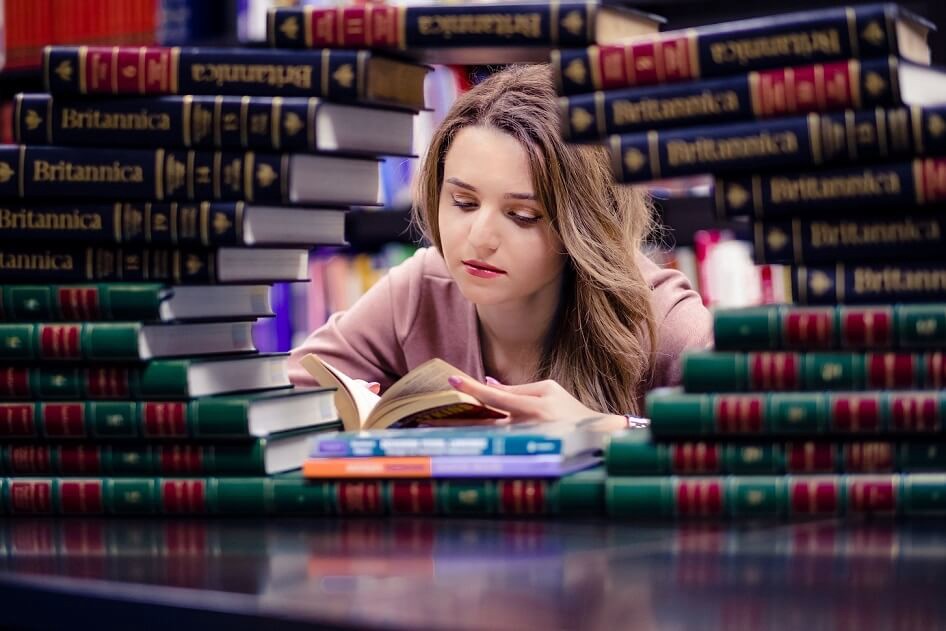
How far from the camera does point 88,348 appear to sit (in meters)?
1.08

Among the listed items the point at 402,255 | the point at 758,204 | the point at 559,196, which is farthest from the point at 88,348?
the point at 402,255

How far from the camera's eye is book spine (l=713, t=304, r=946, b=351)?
0.92 metres

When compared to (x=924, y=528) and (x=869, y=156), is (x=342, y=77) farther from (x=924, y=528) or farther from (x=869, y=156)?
(x=924, y=528)

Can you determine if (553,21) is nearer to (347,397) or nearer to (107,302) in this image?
(107,302)

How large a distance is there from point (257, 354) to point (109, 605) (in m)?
0.48

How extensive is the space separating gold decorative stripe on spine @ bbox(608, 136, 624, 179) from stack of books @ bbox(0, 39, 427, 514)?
22 centimetres

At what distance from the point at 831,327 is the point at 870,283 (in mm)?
44

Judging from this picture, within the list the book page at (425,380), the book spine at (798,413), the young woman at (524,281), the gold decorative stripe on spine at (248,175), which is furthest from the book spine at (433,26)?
the young woman at (524,281)

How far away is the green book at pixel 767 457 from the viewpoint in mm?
925

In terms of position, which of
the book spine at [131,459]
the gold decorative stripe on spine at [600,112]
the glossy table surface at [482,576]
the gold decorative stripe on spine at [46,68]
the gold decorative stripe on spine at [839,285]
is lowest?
the glossy table surface at [482,576]

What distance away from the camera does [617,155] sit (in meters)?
0.99

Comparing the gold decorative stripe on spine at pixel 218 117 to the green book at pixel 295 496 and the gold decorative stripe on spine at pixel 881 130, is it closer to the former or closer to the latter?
the green book at pixel 295 496

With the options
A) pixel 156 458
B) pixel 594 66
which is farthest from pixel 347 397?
pixel 594 66

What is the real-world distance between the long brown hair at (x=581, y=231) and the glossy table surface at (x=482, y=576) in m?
0.89
